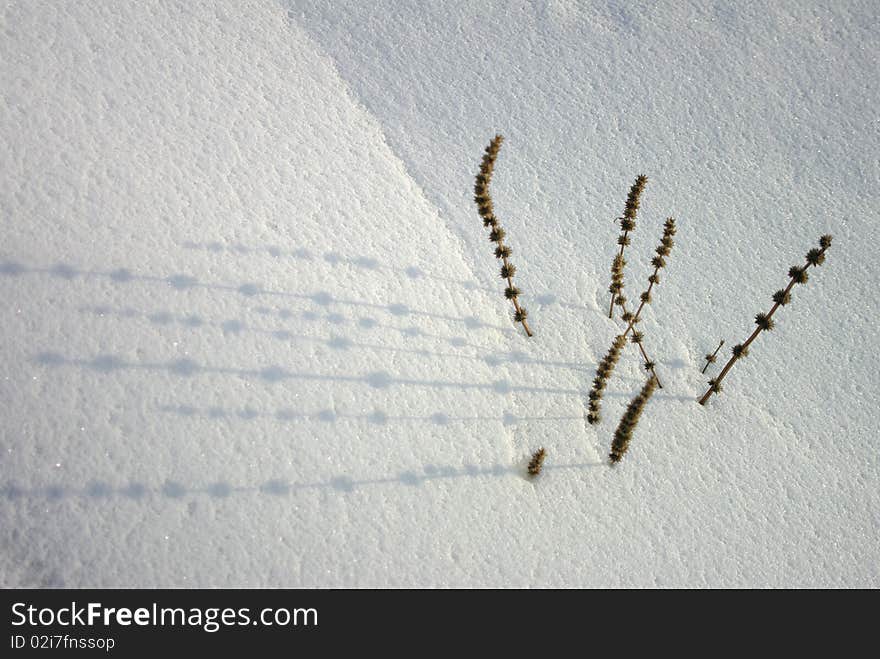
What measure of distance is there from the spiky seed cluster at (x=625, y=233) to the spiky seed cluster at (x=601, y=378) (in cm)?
27

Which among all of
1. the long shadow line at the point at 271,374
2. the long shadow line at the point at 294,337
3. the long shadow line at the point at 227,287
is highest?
the long shadow line at the point at 227,287

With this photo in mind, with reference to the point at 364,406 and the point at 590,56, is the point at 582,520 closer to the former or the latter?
the point at 364,406

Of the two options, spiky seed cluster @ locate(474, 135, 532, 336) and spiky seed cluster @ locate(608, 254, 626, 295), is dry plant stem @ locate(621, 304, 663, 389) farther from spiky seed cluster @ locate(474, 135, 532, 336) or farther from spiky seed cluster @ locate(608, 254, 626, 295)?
spiky seed cluster @ locate(474, 135, 532, 336)

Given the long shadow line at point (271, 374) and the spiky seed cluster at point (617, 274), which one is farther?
the spiky seed cluster at point (617, 274)

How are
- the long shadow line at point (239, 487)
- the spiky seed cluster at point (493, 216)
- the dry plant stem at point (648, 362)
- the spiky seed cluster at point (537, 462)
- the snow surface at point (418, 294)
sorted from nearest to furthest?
the spiky seed cluster at point (493, 216), the long shadow line at point (239, 487), the snow surface at point (418, 294), the spiky seed cluster at point (537, 462), the dry plant stem at point (648, 362)

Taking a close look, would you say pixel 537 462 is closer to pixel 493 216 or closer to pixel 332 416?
pixel 332 416

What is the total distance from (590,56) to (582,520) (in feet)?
9.37

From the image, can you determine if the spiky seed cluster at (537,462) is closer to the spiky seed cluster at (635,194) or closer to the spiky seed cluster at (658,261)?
the spiky seed cluster at (658,261)

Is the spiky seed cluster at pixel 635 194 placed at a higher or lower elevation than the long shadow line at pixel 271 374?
higher

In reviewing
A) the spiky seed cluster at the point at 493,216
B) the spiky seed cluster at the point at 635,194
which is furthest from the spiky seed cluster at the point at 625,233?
the spiky seed cluster at the point at 493,216

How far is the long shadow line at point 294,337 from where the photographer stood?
10.2 feet

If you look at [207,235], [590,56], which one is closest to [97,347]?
[207,235]

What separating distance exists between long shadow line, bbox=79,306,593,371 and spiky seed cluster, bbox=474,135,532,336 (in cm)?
19

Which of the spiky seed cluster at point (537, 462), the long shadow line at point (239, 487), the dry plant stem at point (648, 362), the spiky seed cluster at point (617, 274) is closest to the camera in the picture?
the long shadow line at point (239, 487)
